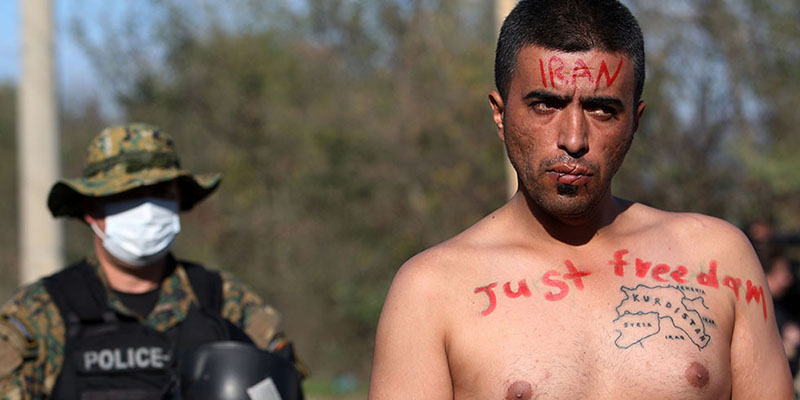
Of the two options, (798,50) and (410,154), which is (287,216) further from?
(798,50)

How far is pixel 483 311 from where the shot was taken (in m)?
2.53

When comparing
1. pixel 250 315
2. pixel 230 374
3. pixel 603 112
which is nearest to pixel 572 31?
pixel 603 112

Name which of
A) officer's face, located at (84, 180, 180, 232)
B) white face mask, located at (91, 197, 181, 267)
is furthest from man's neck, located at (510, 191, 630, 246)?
officer's face, located at (84, 180, 180, 232)

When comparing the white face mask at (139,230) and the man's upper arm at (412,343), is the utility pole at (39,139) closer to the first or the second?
the white face mask at (139,230)

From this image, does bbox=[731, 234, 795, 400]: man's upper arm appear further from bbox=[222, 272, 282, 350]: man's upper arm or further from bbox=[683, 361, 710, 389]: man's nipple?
bbox=[222, 272, 282, 350]: man's upper arm

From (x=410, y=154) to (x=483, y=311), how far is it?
14193 millimetres

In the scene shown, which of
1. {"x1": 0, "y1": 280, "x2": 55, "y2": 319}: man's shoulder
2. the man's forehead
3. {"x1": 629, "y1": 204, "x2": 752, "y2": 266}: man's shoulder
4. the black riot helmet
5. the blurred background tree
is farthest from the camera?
the blurred background tree

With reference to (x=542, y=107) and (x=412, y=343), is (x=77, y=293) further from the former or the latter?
(x=542, y=107)

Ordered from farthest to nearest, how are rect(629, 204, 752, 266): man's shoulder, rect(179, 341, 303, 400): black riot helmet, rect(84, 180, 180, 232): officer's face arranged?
1. rect(84, 180, 180, 232): officer's face
2. rect(179, 341, 303, 400): black riot helmet
3. rect(629, 204, 752, 266): man's shoulder

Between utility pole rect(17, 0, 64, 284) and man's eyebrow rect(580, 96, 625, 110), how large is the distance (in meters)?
6.24

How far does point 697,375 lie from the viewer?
2.42 meters

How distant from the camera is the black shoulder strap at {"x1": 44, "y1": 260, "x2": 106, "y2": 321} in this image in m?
4.26

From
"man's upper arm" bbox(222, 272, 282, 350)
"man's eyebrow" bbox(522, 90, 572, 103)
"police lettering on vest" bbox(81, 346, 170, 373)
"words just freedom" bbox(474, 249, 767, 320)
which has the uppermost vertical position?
"man's eyebrow" bbox(522, 90, 572, 103)

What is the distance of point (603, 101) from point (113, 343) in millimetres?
2560
